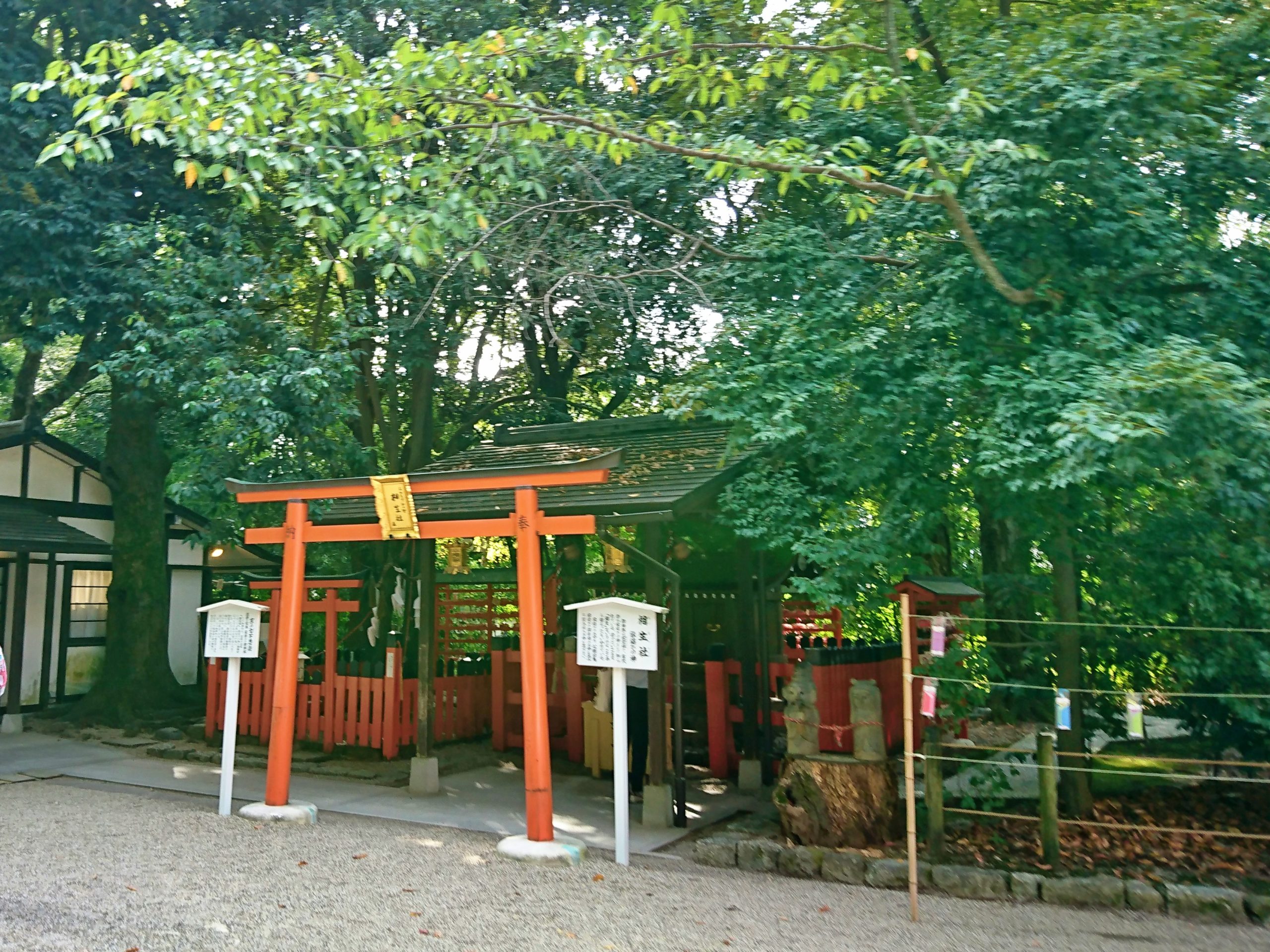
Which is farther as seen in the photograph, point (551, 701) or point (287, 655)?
point (551, 701)

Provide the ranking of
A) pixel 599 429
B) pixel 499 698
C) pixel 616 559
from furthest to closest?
1. pixel 499 698
2. pixel 599 429
3. pixel 616 559

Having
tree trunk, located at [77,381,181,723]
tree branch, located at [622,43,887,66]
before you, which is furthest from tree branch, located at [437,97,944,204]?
tree trunk, located at [77,381,181,723]

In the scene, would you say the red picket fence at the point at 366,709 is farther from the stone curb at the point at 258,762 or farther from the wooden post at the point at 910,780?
the wooden post at the point at 910,780

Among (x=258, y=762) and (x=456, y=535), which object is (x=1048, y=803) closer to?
(x=456, y=535)

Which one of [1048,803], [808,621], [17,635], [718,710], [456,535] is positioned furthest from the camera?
[17,635]

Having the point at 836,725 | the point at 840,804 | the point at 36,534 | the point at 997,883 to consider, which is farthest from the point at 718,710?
the point at 36,534

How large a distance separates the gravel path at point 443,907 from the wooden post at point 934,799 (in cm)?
52

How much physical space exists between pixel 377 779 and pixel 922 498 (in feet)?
21.7

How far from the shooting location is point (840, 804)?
713 cm

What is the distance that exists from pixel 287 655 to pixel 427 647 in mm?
1700

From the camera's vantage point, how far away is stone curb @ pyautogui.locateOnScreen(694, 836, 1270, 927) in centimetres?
585

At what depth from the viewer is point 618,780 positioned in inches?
273

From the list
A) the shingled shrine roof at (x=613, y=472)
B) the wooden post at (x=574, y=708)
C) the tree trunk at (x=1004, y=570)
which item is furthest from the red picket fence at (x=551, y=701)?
the tree trunk at (x=1004, y=570)

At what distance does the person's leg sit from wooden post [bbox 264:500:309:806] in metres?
3.22
